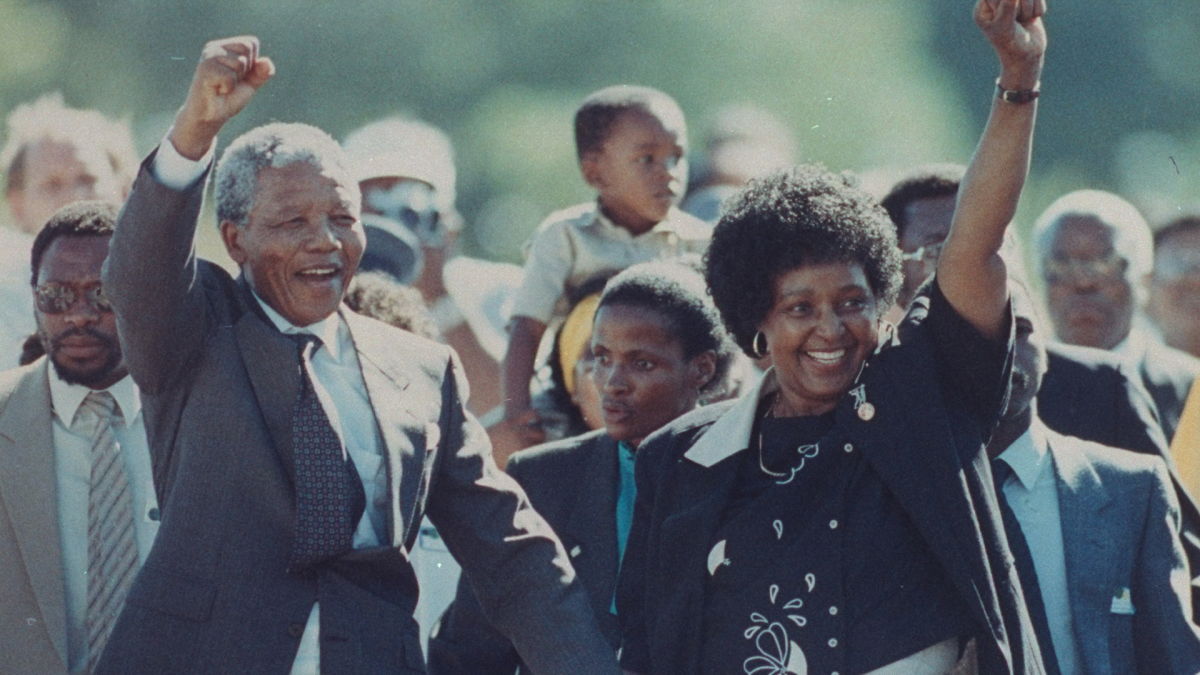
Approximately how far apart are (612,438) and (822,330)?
1343mm

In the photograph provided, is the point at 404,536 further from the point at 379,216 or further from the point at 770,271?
the point at 379,216

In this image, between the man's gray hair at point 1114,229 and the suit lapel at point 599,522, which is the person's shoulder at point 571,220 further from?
the man's gray hair at point 1114,229

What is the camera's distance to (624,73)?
13.2 meters

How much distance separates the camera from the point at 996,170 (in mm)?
3750

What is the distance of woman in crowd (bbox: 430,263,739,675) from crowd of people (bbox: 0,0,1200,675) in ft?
0.03

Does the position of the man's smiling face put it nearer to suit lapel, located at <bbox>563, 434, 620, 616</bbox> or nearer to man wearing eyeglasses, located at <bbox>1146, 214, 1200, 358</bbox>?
suit lapel, located at <bbox>563, 434, 620, 616</bbox>

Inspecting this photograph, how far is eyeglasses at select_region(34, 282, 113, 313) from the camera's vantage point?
17.5 ft

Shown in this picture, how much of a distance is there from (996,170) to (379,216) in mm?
4486

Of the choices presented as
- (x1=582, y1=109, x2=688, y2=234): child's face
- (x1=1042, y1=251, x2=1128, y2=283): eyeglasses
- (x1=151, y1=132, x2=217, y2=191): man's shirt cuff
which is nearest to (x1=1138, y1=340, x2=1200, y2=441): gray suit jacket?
(x1=1042, y1=251, x2=1128, y2=283): eyeglasses

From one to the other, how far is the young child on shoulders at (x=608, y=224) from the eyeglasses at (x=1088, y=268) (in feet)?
4.76

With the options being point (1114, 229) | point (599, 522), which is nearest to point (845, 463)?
point (599, 522)

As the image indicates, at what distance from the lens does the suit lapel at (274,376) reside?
13.8ft

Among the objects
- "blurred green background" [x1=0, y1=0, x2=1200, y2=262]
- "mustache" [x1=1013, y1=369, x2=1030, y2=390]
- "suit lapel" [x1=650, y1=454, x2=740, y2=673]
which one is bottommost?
"suit lapel" [x1=650, y1=454, x2=740, y2=673]

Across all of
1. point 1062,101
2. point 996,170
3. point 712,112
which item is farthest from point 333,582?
point 1062,101
